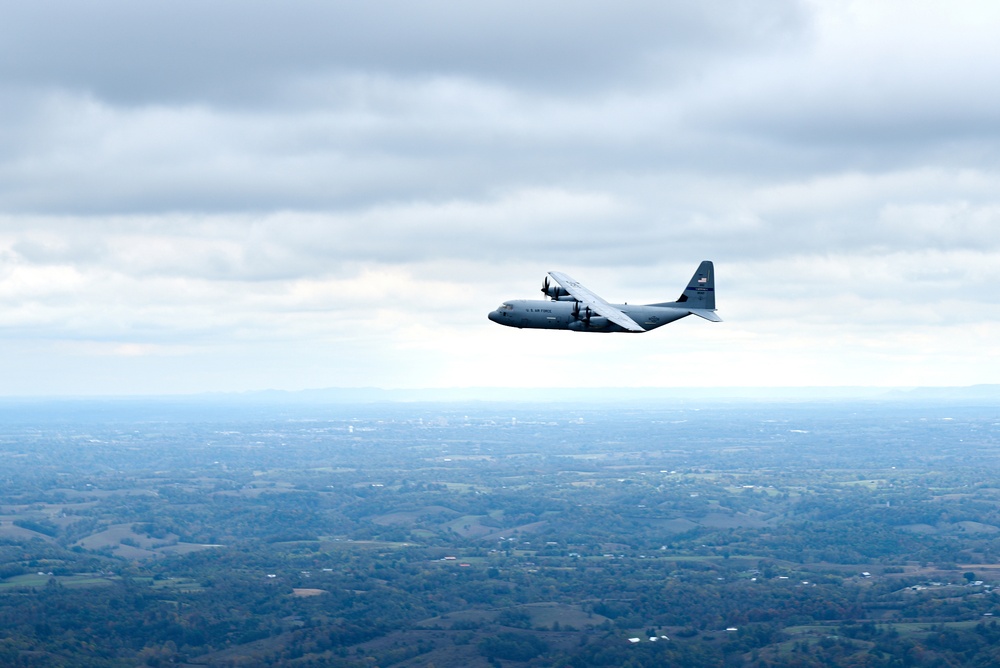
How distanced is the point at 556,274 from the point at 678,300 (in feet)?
56.7

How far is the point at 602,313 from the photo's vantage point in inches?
5640

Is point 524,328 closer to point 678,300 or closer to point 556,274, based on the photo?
point 556,274

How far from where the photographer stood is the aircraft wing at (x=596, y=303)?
13962 centimetres

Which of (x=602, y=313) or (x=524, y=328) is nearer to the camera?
(x=602, y=313)

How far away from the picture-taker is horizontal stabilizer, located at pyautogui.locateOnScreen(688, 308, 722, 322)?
491 ft

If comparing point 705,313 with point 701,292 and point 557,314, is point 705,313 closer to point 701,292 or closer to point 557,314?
point 701,292

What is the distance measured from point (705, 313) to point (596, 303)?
1482cm

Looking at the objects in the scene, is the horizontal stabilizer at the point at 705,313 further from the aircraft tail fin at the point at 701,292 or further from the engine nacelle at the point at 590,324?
the engine nacelle at the point at 590,324

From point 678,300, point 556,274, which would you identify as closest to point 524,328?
point 556,274

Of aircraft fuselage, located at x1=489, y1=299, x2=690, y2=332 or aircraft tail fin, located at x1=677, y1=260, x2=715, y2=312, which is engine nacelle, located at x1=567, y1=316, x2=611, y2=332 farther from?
aircraft tail fin, located at x1=677, y1=260, x2=715, y2=312

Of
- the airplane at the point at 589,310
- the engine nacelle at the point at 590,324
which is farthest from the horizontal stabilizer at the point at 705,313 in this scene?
the engine nacelle at the point at 590,324

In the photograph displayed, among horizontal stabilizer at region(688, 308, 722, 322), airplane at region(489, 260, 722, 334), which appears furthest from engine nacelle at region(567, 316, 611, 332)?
horizontal stabilizer at region(688, 308, 722, 322)

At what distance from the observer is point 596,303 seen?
14875cm

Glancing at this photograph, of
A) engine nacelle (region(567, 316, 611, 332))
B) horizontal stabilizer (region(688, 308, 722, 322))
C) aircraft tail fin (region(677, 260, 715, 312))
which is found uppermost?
aircraft tail fin (region(677, 260, 715, 312))
